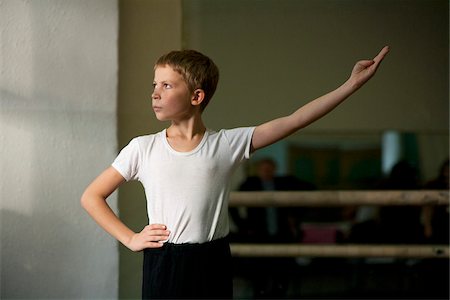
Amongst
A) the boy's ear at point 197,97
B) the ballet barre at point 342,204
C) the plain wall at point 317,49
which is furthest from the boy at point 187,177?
the ballet barre at point 342,204

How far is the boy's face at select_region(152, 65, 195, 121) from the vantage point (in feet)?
3.35

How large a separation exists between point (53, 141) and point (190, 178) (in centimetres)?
39

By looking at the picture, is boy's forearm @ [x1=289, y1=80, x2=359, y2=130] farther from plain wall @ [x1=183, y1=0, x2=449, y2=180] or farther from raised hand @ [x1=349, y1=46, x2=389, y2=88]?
plain wall @ [x1=183, y1=0, x2=449, y2=180]

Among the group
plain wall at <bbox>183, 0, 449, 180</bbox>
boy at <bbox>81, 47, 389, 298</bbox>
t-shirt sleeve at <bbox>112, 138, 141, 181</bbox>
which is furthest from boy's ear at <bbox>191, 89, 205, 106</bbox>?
plain wall at <bbox>183, 0, 449, 180</bbox>

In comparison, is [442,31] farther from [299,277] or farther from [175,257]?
[175,257]

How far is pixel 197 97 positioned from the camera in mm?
1033

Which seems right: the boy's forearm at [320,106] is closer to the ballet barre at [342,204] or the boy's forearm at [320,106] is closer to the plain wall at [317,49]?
the plain wall at [317,49]

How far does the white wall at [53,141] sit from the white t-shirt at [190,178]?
252 millimetres

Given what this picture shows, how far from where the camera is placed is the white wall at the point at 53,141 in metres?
1.28

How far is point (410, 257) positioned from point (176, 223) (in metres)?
0.72

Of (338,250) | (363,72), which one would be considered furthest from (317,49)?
(338,250)

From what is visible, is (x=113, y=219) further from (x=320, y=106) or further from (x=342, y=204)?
(x=342, y=204)

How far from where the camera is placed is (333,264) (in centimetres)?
148

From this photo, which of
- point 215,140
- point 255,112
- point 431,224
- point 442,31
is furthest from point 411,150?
point 215,140
